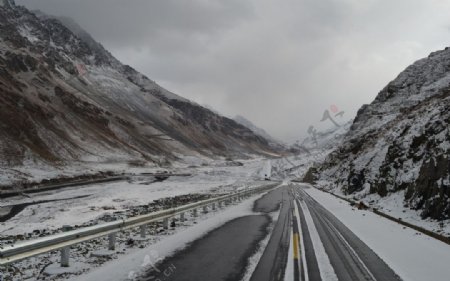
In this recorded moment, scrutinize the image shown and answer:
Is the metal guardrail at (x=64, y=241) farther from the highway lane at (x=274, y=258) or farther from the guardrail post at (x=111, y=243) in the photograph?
the highway lane at (x=274, y=258)

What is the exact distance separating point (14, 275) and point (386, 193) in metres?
22.1

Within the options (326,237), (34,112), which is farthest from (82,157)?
(326,237)

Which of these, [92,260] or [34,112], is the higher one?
[34,112]

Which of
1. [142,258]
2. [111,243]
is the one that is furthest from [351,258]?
[111,243]

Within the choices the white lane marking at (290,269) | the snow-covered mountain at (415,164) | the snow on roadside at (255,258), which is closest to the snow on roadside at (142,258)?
the snow on roadside at (255,258)

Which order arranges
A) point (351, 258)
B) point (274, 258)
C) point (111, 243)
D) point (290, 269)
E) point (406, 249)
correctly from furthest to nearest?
point (406, 249) < point (111, 243) < point (351, 258) < point (274, 258) < point (290, 269)

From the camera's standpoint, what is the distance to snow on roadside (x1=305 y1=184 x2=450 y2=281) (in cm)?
966

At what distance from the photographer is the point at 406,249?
12586mm

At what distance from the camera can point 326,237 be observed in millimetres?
14250

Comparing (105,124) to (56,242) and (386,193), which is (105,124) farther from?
(56,242)

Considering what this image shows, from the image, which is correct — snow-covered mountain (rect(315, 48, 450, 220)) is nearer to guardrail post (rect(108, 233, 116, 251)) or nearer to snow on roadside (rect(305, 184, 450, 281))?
snow on roadside (rect(305, 184, 450, 281))

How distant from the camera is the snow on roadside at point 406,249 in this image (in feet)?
31.7

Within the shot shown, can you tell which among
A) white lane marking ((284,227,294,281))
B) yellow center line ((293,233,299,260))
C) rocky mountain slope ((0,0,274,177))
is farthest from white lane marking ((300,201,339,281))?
rocky mountain slope ((0,0,274,177))

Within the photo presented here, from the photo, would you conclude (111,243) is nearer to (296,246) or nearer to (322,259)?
(296,246)
